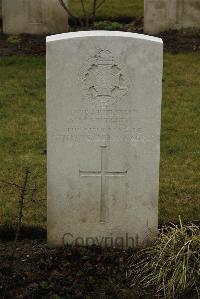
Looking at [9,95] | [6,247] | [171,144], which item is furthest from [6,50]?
[6,247]

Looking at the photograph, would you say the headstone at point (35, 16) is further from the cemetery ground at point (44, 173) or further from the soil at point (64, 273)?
the soil at point (64, 273)

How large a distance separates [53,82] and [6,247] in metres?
1.44

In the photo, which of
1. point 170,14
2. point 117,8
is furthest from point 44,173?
point 117,8

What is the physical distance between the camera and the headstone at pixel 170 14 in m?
12.1

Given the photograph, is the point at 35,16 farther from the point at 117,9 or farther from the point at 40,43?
the point at 117,9

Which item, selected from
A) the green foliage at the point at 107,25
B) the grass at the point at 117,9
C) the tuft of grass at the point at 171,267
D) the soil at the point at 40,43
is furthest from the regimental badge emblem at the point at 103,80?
the grass at the point at 117,9

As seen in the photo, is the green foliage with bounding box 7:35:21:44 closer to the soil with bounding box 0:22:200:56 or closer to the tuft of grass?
the soil with bounding box 0:22:200:56

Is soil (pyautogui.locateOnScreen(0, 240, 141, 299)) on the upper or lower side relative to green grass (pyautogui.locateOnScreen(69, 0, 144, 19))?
lower

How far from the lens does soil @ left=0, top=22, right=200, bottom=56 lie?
450 inches

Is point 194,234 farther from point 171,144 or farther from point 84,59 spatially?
point 171,144

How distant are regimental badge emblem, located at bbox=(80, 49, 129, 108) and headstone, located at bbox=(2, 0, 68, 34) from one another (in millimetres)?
7228

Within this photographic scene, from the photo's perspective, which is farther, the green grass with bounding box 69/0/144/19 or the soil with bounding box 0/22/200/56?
the green grass with bounding box 69/0/144/19

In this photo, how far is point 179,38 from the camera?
12016 millimetres

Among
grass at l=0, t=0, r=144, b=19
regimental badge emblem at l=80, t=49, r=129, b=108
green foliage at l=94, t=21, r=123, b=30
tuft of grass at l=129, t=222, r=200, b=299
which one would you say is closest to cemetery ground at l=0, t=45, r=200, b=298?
tuft of grass at l=129, t=222, r=200, b=299
